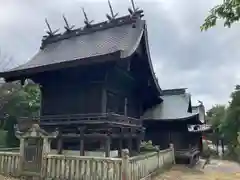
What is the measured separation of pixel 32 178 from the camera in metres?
8.88

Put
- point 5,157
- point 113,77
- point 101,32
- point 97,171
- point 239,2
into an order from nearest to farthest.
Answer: point 239,2 < point 97,171 < point 5,157 < point 113,77 < point 101,32

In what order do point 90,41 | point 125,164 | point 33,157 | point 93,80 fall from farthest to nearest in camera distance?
point 90,41 → point 93,80 → point 33,157 → point 125,164

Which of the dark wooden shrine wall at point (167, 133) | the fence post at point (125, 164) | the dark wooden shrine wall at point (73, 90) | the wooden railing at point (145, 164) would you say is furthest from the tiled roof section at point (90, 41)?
the dark wooden shrine wall at point (167, 133)

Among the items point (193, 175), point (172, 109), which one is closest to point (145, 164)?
point (193, 175)

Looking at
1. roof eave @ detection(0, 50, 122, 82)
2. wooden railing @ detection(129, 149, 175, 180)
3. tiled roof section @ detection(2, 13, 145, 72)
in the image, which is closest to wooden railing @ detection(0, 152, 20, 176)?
roof eave @ detection(0, 50, 122, 82)

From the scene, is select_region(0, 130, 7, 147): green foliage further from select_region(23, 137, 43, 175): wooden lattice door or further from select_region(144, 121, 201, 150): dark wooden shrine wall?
select_region(144, 121, 201, 150): dark wooden shrine wall

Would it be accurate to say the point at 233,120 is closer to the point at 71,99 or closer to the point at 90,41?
the point at 90,41

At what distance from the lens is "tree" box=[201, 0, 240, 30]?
4.35 metres

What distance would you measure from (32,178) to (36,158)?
0.68 meters

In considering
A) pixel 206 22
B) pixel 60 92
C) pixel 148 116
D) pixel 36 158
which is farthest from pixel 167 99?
pixel 206 22

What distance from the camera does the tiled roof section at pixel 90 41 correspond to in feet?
41.5

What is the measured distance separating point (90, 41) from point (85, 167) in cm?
826

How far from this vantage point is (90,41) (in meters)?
14.5

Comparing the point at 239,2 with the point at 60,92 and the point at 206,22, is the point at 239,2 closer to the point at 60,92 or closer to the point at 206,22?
the point at 206,22
